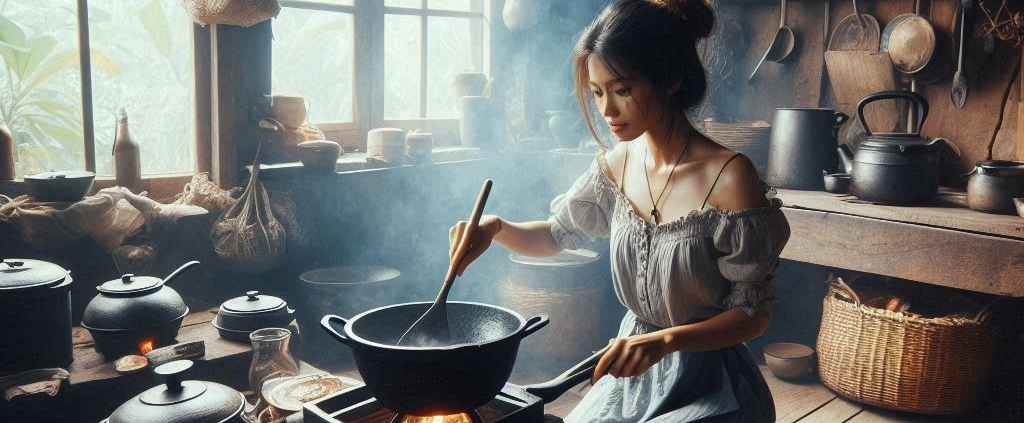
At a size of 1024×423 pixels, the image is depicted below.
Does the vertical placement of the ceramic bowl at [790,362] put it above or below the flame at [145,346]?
below

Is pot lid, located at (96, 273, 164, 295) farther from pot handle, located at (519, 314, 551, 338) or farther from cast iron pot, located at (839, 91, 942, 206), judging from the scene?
cast iron pot, located at (839, 91, 942, 206)

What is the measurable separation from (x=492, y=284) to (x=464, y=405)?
364 centimetres

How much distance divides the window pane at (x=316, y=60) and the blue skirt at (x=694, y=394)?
293 cm

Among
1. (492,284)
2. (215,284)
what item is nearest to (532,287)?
(492,284)

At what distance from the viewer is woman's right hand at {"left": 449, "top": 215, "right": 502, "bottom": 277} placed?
190cm

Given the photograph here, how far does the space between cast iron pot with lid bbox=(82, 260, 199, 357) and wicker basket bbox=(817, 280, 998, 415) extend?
3003 millimetres

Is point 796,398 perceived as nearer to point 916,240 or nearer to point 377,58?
point 916,240

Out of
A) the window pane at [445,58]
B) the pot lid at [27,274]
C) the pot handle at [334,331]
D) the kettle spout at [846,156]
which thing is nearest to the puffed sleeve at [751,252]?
the pot handle at [334,331]

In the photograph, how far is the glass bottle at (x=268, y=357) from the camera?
270cm

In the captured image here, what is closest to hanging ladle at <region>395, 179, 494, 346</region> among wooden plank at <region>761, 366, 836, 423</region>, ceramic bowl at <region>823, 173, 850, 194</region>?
wooden plank at <region>761, 366, 836, 423</region>

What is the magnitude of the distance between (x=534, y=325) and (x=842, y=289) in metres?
2.77

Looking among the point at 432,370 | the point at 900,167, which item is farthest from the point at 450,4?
the point at 432,370

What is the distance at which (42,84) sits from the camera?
3.43m

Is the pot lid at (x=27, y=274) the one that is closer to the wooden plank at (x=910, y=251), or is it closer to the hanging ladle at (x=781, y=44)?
the wooden plank at (x=910, y=251)
